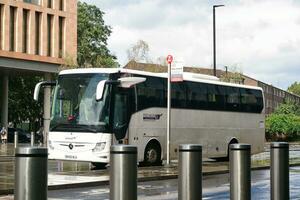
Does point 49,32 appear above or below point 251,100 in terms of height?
above

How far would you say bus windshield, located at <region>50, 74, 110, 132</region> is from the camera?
1956 centimetres

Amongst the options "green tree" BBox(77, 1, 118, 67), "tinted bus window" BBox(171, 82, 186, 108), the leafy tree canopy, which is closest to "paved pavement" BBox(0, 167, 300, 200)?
"tinted bus window" BBox(171, 82, 186, 108)

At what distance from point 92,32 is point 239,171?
68.4 meters

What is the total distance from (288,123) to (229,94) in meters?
56.4

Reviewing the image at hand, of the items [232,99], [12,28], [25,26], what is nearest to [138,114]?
[232,99]

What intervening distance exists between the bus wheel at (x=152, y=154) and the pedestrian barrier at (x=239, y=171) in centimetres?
1349

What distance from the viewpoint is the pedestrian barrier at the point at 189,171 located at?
22.8 ft

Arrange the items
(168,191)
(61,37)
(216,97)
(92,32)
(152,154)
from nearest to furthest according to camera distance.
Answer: (168,191) < (152,154) < (216,97) < (61,37) < (92,32)

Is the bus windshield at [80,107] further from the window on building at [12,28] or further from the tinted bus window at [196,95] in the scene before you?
the window on building at [12,28]

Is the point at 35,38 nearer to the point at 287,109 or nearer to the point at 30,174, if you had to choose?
the point at 30,174

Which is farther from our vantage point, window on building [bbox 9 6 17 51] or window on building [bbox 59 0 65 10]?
window on building [bbox 59 0 65 10]

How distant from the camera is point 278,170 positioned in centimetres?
866

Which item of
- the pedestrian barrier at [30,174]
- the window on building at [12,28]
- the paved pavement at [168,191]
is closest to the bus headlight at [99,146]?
the paved pavement at [168,191]

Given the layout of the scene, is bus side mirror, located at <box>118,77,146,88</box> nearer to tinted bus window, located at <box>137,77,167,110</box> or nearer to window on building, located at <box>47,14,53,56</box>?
tinted bus window, located at <box>137,77,167,110</box>
